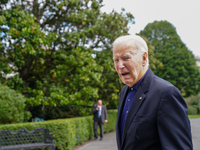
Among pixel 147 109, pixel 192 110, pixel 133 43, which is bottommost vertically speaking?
pixel 192 110

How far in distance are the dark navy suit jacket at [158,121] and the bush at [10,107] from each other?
7.58 m

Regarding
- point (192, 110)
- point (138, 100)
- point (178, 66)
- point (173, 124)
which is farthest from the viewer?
point (192, 110)

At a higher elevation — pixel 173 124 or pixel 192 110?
→ pixel 173 124

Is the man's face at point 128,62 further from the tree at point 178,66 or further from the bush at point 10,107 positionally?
the tree at point 178,66

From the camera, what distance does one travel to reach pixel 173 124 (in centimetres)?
152

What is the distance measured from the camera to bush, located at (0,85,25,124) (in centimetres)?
838

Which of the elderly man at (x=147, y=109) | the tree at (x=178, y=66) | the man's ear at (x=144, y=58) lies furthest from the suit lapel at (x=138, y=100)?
the tree at (x=178, y=66)

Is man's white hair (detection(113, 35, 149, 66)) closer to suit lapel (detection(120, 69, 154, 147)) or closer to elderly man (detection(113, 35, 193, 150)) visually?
elderly man (detection(113, 35, 193, 150))

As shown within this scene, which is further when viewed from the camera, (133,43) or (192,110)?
(192,110)

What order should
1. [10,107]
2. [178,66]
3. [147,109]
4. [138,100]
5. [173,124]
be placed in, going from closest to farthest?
[173,124] → [147,109] → [138,100] → [10,107] → [178,66]

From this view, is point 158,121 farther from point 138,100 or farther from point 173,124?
point 138,100

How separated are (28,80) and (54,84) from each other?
1.49m

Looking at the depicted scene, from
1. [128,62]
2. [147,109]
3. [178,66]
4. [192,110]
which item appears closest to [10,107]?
[128,62]

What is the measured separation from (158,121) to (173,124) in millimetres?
97
